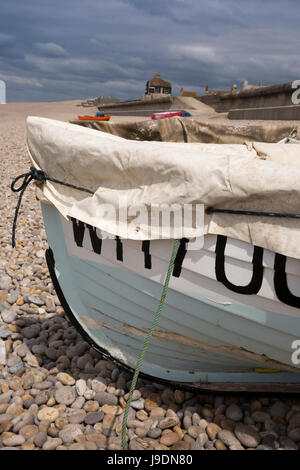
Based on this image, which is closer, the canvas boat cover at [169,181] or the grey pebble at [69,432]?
the canvas boat cover at [169,181]

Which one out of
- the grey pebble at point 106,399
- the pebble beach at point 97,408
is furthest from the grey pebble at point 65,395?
the grey pebble at point 106,399

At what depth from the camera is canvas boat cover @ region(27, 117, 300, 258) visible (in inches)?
59.2

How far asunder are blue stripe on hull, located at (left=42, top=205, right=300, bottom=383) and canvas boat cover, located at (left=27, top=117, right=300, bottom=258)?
0.31 metres

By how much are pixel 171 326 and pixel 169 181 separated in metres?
0.78

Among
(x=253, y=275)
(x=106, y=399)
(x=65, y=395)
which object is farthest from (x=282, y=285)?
(x=65, y=395)

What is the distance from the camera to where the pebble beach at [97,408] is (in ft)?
6.47

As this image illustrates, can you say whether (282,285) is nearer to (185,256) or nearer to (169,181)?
(185,256)

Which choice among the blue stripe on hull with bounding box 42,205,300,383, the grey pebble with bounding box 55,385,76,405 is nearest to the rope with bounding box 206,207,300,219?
the blue stripe on hull with bounding box 42,205,300,383

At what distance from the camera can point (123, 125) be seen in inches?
115

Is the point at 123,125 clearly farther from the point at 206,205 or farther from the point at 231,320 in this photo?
the point at 231,320

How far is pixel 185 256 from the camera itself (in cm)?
172
